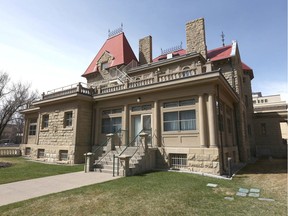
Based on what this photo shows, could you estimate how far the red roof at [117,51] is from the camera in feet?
70.3

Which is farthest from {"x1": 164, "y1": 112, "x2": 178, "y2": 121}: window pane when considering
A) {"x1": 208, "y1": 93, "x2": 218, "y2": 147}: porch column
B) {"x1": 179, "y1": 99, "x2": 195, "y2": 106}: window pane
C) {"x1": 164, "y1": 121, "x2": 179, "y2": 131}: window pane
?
{"x1": 208, "y1": 93, "x2": 218, "y2": 147}: porch column

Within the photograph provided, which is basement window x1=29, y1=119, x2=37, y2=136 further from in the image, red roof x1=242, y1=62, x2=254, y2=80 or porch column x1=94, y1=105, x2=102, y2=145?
red roof x1=242, y1=62, x2=254, y2=80

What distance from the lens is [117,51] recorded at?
2289 centimetres

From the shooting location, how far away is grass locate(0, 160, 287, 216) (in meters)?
4.92

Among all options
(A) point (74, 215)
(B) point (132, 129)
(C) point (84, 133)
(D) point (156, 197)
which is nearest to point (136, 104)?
(B) point (132, 129)

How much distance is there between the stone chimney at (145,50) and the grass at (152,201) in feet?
55.7

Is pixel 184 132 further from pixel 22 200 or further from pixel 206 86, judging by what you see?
pixel 22 200

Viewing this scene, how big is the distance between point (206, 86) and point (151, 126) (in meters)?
4.56

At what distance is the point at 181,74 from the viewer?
12320mm

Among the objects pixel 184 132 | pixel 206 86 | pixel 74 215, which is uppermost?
pixel 206 86

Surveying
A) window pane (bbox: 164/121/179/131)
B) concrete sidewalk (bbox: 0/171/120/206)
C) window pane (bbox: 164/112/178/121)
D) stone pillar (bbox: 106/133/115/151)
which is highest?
window pane (bbox: 164/112/178/121)

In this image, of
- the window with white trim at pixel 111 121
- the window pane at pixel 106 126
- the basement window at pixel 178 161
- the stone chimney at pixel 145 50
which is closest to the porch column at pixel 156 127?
the basement window at pixel 178 161

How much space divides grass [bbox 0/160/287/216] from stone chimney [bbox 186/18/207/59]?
13204 millimetres

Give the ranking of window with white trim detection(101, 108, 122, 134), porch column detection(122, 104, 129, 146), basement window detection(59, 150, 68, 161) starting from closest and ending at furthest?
porch column detection(122, 104, 129, 146) → window with white trim detection(101, 108, 122, 134) → basement window detection(59, 150, 68, 161)
